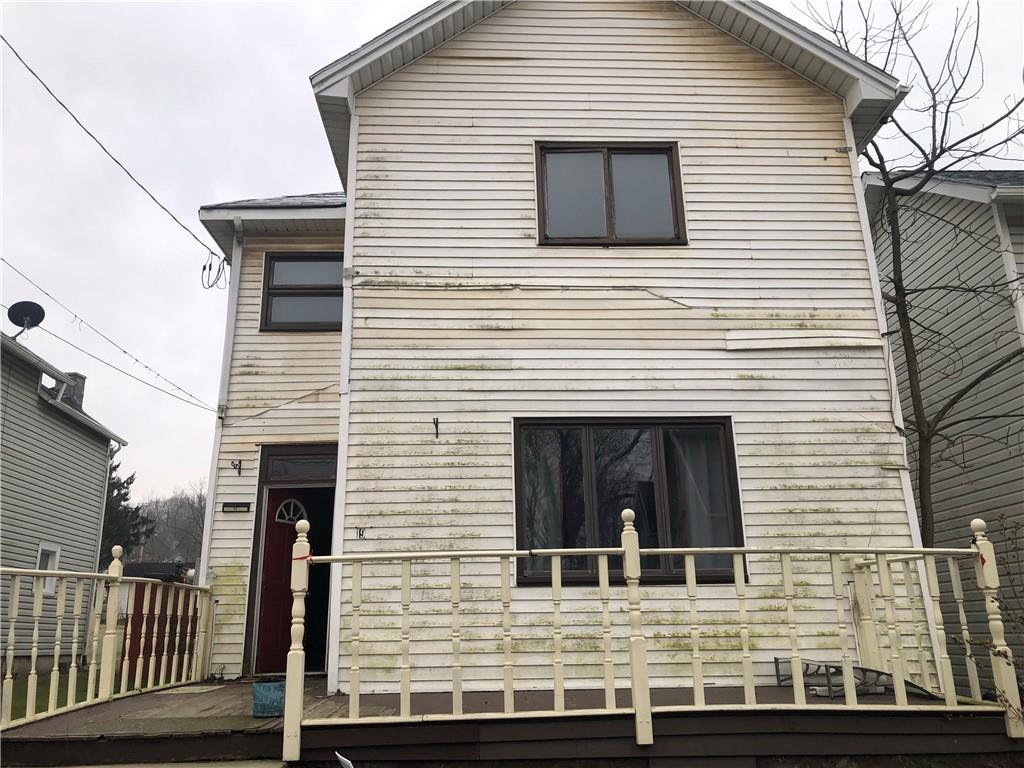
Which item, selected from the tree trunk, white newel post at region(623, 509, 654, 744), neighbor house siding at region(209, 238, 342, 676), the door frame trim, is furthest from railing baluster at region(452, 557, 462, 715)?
the tree trunk

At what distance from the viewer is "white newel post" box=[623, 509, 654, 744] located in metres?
4.41

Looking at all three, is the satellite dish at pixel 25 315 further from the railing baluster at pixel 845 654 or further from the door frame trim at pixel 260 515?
the railing baluster at pixel 845 654

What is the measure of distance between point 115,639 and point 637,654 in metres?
4.03

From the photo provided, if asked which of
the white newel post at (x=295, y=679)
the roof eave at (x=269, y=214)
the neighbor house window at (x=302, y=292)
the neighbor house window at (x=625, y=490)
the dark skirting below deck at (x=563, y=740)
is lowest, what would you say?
the dark skirting below deck at (x=563, y=740)

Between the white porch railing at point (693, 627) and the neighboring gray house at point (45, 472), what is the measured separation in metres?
10.2

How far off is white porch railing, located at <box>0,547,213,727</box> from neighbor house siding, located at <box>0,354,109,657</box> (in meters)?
4.90

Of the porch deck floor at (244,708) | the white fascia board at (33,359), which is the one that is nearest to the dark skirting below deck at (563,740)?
the porch deck floor at (244,708)

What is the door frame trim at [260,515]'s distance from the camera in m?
8.05

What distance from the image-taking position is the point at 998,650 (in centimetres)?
469

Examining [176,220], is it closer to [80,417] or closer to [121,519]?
[80,417]

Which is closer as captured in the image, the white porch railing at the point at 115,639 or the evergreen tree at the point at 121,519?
the white porch railing at the point at 115,639

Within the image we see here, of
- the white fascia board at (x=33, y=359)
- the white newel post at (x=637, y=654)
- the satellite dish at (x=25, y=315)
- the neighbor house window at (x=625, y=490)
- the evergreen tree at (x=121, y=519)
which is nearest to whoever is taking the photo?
the white newel post at (x=637, y=654)

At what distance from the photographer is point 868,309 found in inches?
272

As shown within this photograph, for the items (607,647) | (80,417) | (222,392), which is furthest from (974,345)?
(80,417)
